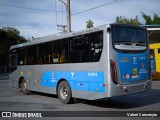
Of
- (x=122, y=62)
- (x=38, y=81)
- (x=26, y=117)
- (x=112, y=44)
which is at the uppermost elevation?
(x=112, y=44)

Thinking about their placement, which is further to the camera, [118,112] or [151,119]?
[118,112]

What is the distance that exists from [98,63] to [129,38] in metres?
1.61

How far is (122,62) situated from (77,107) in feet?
8.81

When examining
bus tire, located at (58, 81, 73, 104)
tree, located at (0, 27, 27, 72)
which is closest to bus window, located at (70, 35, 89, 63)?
bus tire, located at (58, 81, 73, 104)

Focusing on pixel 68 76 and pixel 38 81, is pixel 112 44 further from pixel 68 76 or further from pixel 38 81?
pixel 38 81

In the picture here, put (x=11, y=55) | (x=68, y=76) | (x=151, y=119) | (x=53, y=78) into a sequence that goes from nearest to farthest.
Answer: (x=151, y=119) → (x=68, y=76) → (x=53, y=78) → (x=11, y=55)

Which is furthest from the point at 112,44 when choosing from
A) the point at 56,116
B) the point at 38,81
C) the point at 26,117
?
the point at 38,81

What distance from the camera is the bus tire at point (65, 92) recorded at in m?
11.2

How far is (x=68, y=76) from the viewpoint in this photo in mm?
11305

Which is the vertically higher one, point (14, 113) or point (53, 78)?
point (53, 78)

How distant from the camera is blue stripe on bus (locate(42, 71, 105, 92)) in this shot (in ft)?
31.4

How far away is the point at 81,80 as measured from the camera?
414 inches

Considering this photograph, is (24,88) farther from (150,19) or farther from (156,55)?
(150,19)

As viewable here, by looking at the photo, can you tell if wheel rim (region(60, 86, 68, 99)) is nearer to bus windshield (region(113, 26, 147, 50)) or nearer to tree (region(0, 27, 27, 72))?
bus windshield (region(113, 26, 147, 50))
